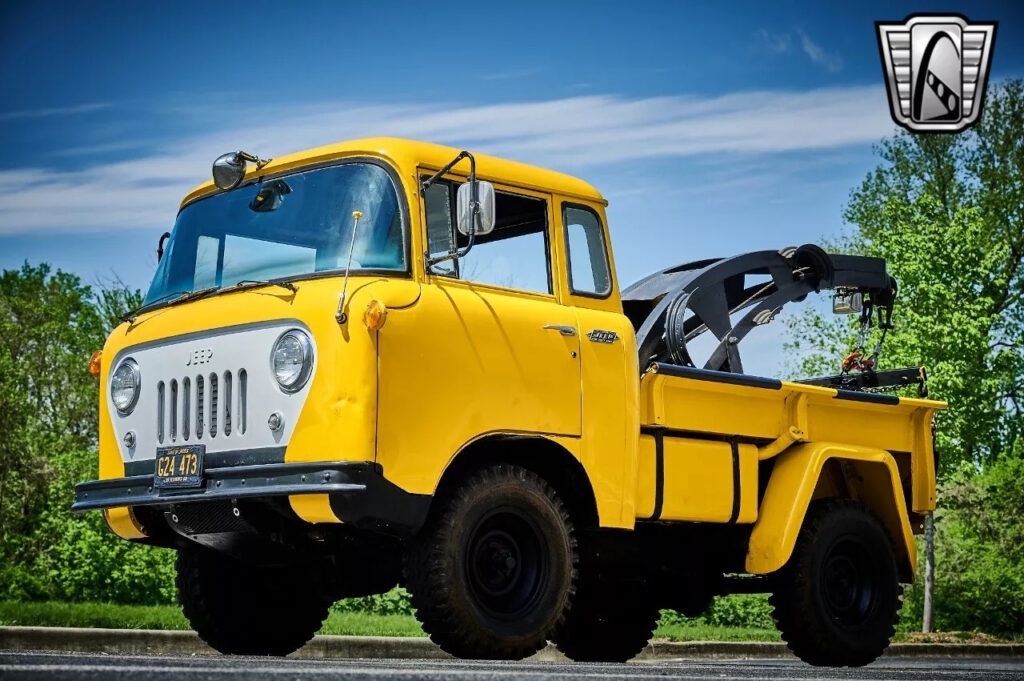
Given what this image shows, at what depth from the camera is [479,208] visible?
718 cm

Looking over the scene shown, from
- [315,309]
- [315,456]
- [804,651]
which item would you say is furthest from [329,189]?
[804,651]

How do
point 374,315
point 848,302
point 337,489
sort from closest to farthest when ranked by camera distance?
point 337,489 → point 374,315 → point 848,302

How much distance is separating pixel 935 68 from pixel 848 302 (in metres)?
2.52

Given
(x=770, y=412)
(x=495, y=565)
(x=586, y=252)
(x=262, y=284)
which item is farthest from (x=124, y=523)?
(x=770, y=412)

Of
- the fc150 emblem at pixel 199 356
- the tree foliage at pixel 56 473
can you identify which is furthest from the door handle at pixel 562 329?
the tree foliage at pixel 56 473

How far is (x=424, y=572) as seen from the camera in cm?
695

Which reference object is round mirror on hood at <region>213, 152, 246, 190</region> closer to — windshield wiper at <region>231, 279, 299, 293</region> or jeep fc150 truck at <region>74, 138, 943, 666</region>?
jeep fc150 truck at <region>74, 138, 943, 666</region>

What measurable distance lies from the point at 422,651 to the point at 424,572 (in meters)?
7.46

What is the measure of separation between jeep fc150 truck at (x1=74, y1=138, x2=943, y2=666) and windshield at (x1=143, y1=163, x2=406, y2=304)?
2 centimetres

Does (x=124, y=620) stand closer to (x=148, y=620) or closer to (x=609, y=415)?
(x=148, y=620)

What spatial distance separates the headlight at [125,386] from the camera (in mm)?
7809

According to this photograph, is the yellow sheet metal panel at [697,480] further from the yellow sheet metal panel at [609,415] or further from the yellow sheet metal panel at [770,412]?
the yellow sheet metal panel at [609,415]

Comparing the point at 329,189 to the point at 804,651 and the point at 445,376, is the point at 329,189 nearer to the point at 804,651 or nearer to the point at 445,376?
the point at 445,376

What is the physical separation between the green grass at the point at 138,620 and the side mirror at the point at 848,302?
6.86m
